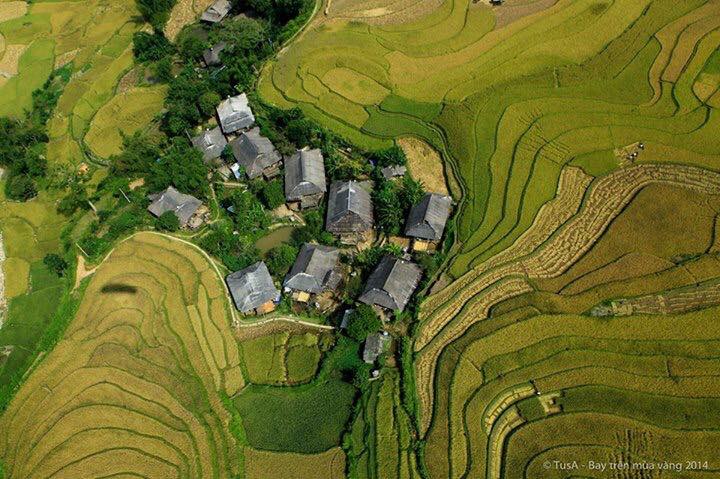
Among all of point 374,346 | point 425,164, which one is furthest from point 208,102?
point 374,346

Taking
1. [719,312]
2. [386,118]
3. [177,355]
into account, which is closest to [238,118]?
[386,118]

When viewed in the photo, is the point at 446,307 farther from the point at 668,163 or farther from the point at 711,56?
the point at 711,56

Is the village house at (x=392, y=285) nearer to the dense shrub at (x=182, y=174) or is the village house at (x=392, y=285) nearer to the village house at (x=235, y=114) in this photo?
the dense shrub at (x=182, y=174)

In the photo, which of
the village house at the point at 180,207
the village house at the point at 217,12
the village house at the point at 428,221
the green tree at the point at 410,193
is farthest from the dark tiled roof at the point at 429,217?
the village house at the point at 217,12

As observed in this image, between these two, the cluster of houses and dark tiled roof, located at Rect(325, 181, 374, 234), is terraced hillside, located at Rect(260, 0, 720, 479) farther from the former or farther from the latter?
dark tiled roof, located at Rect(325, 181, 374, 234)

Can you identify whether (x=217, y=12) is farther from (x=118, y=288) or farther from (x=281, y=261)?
(x=281, y=261)

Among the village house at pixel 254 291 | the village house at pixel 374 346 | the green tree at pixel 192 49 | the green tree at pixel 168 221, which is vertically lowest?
the village house at pixel 374 346
